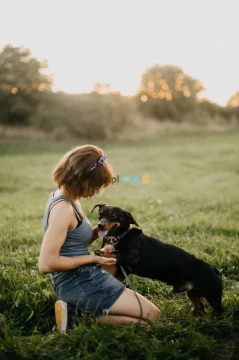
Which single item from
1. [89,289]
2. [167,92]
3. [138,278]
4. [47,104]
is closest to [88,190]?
[89,289]

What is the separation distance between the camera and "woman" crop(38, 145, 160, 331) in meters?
2.85

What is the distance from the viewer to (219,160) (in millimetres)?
14031

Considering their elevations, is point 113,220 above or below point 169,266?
above

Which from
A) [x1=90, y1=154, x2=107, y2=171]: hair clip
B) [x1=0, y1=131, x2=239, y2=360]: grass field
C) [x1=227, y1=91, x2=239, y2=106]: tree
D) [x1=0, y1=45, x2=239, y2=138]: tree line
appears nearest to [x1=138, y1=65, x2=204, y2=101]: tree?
[x1=227, y1=91, x2=239, y2=106]: tree

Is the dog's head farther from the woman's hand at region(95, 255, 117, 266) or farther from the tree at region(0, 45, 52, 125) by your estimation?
the tree at region(0, 45, 52, 125)

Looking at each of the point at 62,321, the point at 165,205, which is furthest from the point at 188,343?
the point at 165,205

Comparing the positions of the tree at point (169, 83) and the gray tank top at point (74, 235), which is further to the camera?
the tree at point (169, 83)

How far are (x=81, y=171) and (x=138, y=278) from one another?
1.54 m

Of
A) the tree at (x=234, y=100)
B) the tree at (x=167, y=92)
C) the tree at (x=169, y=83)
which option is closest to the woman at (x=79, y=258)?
the tree at (x=167, y=92)

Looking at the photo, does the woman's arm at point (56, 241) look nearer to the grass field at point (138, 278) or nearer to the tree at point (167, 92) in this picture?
the grass field at point (138, 278)

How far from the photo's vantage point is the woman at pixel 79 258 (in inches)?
112

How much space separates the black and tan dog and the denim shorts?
11.0 inches

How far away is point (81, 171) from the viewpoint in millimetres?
2996

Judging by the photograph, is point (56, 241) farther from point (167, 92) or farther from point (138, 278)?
point (167, 92)
